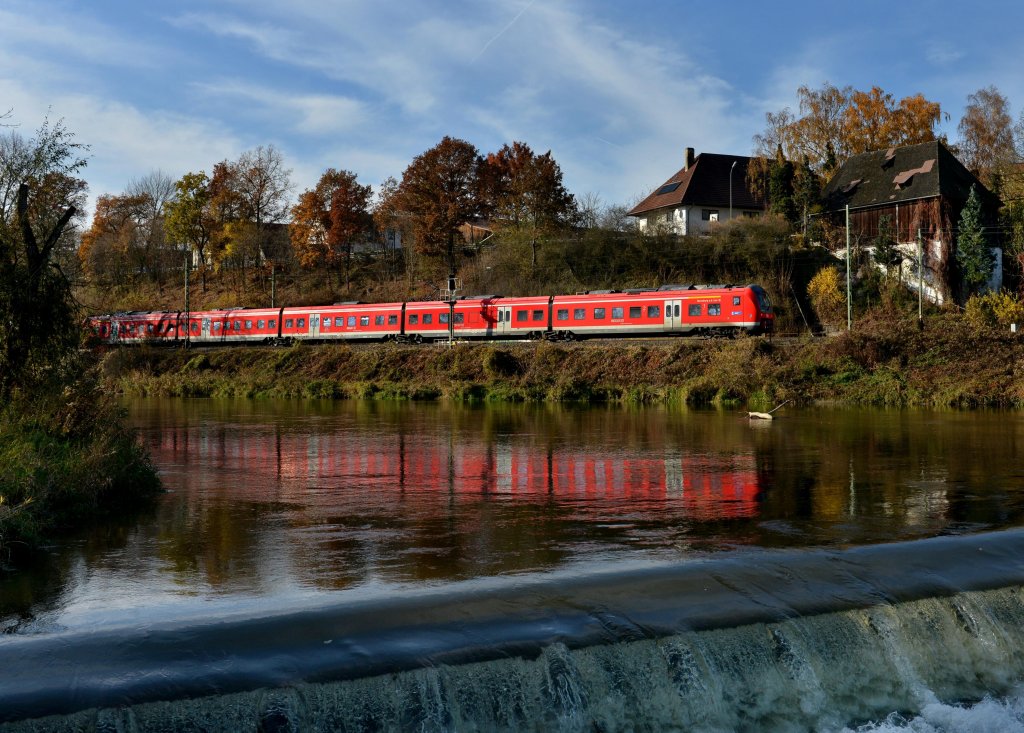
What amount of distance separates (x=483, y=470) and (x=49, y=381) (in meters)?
8.63

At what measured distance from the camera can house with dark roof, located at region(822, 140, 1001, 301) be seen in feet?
165

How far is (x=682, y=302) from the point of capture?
138 ft

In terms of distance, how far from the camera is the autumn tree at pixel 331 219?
70938 mm

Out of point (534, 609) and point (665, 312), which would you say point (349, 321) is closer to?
point (665, 312)

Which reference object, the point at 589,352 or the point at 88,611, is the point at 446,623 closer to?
the point at 88,611

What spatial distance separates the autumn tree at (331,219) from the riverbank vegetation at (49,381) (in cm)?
5574

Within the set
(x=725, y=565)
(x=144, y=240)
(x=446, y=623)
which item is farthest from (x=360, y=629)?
(x=144, y=240)

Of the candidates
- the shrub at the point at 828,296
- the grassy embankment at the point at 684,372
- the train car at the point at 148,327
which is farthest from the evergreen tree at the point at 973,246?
the train car at the point at 148,327

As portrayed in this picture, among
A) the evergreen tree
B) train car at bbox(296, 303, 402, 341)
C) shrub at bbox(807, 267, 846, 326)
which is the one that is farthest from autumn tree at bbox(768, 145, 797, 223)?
train car at bbox(296, 303, 402, 341)

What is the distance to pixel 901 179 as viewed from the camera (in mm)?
53156

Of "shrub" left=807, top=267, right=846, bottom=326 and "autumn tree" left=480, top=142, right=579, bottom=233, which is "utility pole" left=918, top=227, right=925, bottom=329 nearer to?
"shrub" left=807, top=267, right=846, bottom=326

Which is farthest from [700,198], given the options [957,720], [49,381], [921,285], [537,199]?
[957,720]

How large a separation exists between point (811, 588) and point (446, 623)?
3.99 meters

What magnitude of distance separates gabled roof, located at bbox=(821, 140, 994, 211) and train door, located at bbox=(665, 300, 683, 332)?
60.7ft
